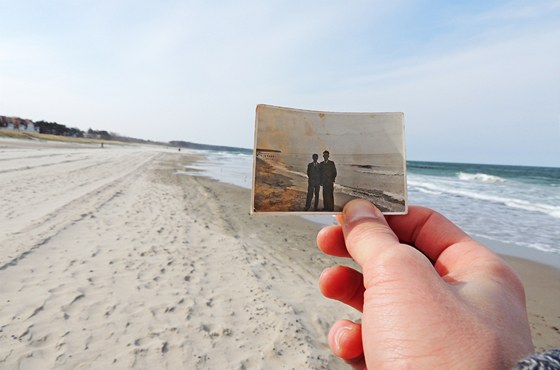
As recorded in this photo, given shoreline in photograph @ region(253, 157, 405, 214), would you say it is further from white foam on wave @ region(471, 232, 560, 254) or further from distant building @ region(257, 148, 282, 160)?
white foam on wave @ region(471, 232, 560, 254)

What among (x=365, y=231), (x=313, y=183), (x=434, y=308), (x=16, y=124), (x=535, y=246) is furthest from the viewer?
(x=16, y=124)

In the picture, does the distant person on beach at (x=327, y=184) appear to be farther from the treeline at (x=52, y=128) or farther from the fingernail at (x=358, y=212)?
the treeline at (x=52, y=128)

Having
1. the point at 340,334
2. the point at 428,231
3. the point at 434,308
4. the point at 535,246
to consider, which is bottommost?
the point at 535,246

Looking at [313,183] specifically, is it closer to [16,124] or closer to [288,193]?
[288,193]

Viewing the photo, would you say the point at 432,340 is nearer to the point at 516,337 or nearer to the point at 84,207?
the point at 516,337

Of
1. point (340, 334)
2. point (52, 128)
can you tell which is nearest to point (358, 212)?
point (340, 334)

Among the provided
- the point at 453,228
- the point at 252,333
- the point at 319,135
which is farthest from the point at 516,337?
the point at 252,333

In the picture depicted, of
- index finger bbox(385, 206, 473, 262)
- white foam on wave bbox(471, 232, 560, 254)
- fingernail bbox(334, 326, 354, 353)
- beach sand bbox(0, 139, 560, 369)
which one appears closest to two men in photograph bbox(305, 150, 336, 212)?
index finger bbox(385, 206, 473, 262)

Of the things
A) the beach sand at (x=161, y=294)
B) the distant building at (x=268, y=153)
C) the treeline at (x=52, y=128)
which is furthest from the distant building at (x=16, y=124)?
the distant building at (x=268, y=153)
